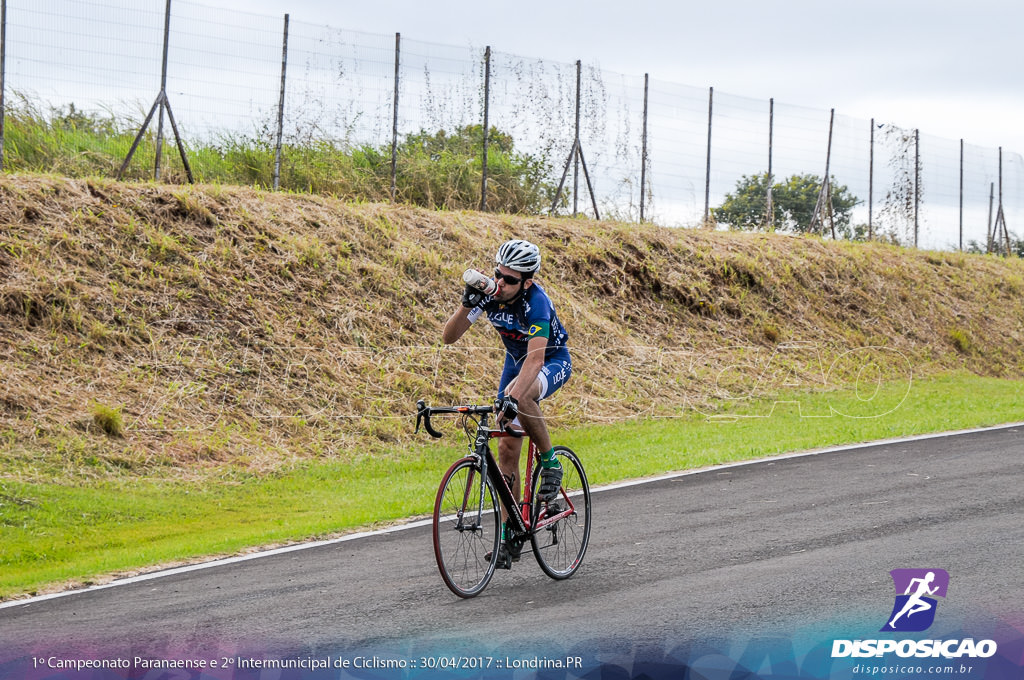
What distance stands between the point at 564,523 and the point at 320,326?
988 centimetres

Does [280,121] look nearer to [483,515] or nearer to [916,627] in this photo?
[483,515]

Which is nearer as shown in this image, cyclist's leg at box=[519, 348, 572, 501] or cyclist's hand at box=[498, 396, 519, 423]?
cyclist's hand at box=[498, 396, 519, 423]

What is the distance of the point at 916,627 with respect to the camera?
579 centimetres

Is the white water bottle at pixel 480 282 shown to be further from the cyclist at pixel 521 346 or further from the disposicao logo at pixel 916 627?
the disposicao logo at pixel 916 627

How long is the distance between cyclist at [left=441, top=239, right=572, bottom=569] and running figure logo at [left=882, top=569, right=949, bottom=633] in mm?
2388

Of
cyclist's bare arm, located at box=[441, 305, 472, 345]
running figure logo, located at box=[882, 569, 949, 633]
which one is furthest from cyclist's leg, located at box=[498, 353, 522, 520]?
running figure logo, located at box=[882, 569, 949, 633]

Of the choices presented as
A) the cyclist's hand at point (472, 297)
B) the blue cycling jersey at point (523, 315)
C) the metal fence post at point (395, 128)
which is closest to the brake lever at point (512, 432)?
the blue cycling jersey at point (523, 315)

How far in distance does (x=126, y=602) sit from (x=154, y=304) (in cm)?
906

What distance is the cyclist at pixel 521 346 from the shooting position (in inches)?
264

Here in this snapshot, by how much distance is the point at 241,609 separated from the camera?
6.71 metres

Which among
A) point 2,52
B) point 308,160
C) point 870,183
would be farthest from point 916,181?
point 2,52

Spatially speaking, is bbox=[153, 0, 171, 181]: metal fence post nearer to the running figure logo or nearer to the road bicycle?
the road bicycle

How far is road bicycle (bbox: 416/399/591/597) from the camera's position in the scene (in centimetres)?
650

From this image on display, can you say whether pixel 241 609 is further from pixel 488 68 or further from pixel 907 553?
pixel 488 68
